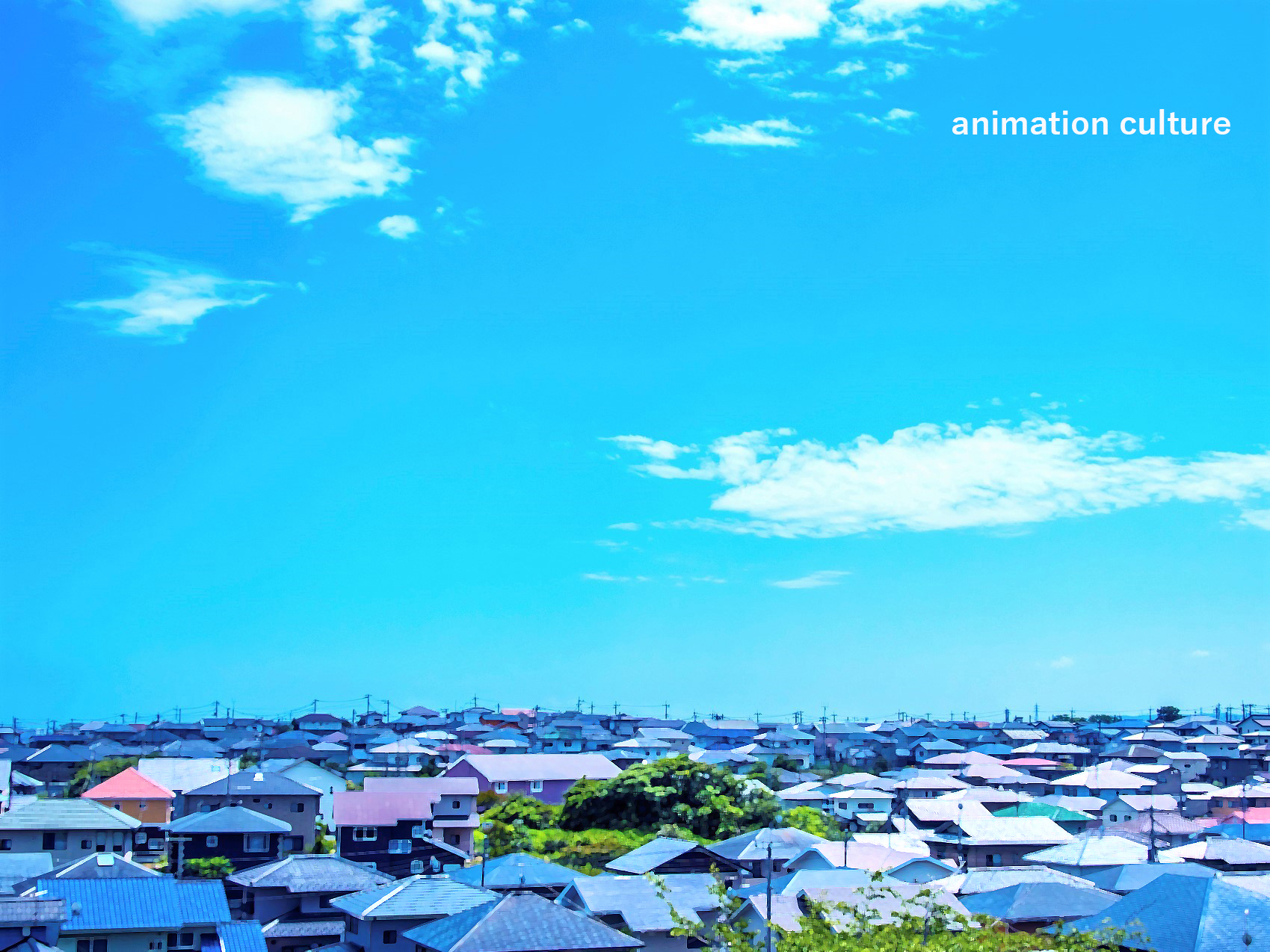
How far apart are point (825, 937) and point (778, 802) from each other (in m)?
30.5

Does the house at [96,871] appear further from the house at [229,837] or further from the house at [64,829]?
the house at [64,829]

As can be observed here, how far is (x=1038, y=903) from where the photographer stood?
2595cm

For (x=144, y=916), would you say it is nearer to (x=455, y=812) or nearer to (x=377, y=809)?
(x=377, y=809)

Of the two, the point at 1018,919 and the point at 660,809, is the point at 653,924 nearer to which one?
the point at 1018,919

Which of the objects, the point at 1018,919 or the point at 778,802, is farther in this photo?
the point at 778,802

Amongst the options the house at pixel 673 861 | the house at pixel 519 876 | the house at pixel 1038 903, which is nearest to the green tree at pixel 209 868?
the house at pixel 519 876

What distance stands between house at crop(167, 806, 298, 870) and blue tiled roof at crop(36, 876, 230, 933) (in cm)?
905

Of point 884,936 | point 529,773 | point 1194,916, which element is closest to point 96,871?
point 884,936

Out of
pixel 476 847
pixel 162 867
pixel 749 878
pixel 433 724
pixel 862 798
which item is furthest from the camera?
pixel 433 724

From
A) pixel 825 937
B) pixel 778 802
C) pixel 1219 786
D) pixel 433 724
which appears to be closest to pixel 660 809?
pixel 778 802

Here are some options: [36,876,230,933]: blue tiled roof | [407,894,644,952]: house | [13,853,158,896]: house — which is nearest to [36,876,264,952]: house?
[36,876,230,933]: blue tiled roof

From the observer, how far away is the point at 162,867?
3394 centimetres

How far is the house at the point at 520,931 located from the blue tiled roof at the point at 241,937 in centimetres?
312

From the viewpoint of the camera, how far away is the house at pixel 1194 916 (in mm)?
19359
